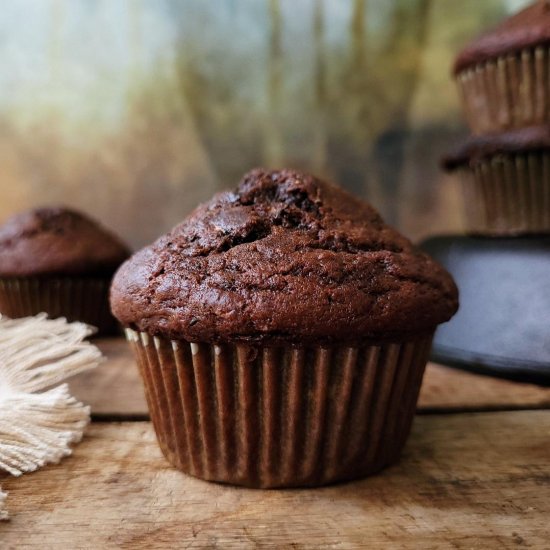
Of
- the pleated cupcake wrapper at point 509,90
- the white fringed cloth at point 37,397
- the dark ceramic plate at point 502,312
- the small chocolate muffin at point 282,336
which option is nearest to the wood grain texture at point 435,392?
the dark ceramic plate at point 502,312

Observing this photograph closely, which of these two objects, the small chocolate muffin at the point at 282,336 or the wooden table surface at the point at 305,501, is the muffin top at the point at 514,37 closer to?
the small chocolate muffin at the point at 282,336

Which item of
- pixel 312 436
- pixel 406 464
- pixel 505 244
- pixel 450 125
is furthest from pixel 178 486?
pixel 450 125

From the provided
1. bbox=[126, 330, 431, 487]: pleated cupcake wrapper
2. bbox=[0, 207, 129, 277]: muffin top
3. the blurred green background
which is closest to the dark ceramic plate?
bbox=[126, 330, 431, 487]: pleated cupcake wrapper

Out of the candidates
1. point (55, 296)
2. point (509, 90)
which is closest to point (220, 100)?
→ point (55, 296)

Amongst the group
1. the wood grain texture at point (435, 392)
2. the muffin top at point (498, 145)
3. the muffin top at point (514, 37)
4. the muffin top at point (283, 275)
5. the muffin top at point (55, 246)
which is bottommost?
the wood grain texture at point (435, 392)

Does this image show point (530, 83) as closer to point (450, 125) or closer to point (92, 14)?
point (450, 125)

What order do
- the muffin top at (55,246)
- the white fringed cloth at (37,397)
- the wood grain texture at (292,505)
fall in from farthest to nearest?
the muffin top at (55,246) < the white fringed cloth at (37,397) < the wood grain texture at (292,505)

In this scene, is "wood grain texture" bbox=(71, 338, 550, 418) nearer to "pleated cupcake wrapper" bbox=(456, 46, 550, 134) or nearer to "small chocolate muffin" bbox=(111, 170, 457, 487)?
"small chocolate muffin" bbox=(111, 170, 457, 487)
